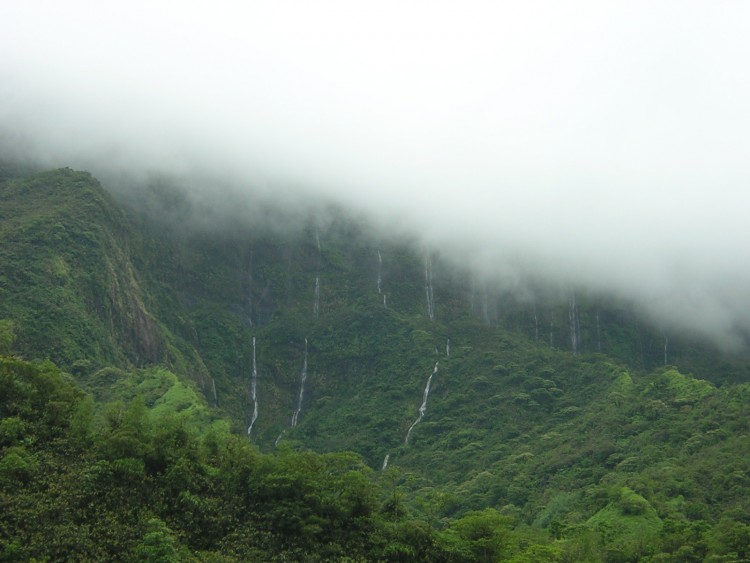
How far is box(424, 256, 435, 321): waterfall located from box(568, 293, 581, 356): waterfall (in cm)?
2200

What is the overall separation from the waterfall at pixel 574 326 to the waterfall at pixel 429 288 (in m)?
22.0

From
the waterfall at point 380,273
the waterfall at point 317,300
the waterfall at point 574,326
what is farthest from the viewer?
the waterfall at point 380,273

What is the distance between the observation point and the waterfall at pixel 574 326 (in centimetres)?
12306

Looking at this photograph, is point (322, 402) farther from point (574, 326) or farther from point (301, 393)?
point (574, 326)

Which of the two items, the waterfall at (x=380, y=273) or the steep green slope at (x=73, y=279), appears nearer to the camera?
the steep green slope at (x=73, y=279)

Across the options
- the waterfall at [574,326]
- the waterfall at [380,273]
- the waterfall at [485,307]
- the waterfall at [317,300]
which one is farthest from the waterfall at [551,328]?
the waterfall at [317,300]

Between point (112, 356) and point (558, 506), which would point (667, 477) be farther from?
point (112, 356)

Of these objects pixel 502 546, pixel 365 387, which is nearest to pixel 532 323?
pixel 365 387

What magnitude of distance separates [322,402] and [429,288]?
1214 inches

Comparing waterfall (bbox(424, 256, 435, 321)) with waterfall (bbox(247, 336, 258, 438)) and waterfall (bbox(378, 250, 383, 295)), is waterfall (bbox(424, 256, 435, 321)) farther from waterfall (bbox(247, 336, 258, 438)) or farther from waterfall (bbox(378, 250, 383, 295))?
waterfall (bbox(247, 336, 258, 438))

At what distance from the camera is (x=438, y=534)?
39125mm

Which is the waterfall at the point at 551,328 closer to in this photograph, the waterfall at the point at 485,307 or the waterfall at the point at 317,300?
the waterfall at the point at 485,307

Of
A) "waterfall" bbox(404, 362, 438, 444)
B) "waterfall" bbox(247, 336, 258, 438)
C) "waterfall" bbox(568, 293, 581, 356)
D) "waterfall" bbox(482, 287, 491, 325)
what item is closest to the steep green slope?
"waterfall" bbox(247, 336, 258, 438)

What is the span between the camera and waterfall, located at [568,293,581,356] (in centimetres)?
12306
